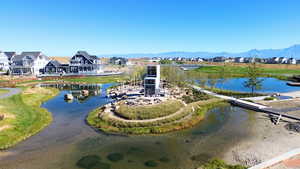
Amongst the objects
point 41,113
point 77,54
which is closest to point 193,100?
point 41,113

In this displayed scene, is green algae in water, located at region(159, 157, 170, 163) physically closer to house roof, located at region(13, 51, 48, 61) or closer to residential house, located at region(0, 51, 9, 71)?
house roof, located at region(13, 51, 48, 61)

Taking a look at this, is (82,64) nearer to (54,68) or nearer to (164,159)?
(54,68)

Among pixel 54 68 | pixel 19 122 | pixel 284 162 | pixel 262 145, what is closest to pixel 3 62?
pixel 54 68

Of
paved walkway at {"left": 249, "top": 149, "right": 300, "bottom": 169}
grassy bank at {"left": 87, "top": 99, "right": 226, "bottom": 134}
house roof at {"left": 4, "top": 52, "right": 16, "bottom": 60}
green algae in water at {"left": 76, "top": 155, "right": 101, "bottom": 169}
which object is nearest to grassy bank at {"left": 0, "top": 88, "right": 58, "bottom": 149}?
grassy bank at {"left": 87, "top": 99, "right": 226, "bottom": 134}

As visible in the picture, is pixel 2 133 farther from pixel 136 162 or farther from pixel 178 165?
pixel 178 165

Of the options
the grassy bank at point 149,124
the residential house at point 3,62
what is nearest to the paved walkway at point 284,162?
the grassy bank at point 149,124

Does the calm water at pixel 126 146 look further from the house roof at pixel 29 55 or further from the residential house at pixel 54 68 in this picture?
the house roof at pixel 29 55

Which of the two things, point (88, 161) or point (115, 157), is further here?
point (115, 157)
